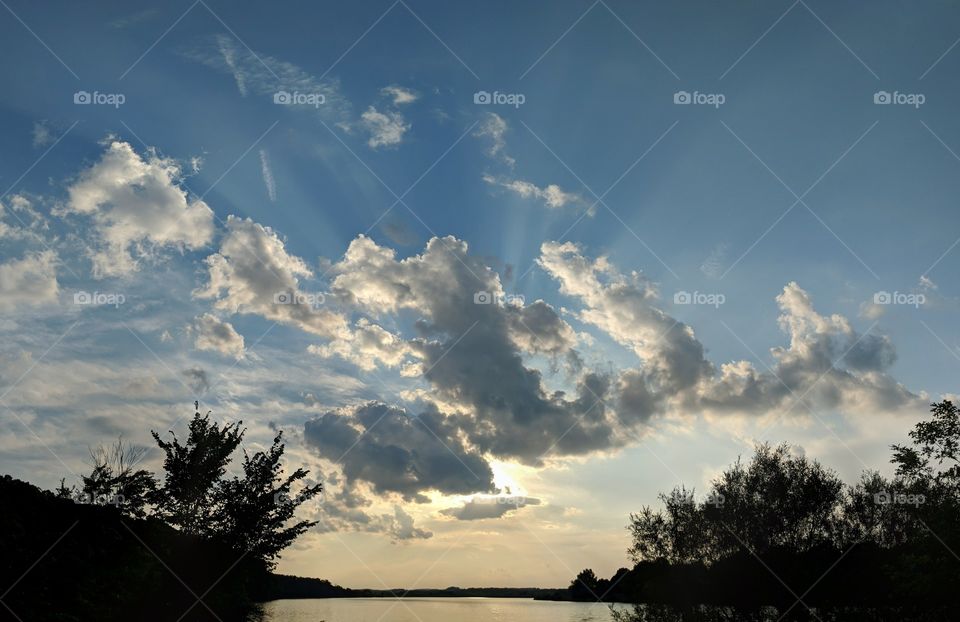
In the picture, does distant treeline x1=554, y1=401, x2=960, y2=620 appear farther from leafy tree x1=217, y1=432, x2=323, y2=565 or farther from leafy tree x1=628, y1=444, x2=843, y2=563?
leafy tree x1=217, y1=432, x2=323, y2=565

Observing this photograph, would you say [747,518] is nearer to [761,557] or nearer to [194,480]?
[761,557]

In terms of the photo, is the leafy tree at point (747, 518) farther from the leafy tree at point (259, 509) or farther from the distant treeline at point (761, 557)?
the leafy tree at point (259, 509)

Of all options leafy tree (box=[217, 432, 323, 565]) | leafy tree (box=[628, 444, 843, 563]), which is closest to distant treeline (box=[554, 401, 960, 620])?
leafy tree (box=[628, 444, 843, 563])

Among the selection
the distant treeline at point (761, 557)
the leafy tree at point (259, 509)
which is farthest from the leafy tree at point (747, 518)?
the leafy tree at point (259, 509)

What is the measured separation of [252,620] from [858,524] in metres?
65.6

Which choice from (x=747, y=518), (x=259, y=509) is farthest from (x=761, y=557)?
(x=259, y=509)

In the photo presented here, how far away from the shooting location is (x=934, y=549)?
37.7m

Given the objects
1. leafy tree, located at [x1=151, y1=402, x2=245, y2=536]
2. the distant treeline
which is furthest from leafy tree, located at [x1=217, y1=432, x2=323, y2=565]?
the distant treeline

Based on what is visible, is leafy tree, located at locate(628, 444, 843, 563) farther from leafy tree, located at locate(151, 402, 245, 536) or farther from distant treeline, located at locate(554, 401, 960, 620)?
leafy tree, located at locate(151, 402, 245, 536)

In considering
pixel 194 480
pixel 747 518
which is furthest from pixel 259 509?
pixel 747 518

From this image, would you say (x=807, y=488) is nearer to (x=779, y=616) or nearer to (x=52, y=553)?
(x=779, y=616)

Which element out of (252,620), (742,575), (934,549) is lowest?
(252,620)

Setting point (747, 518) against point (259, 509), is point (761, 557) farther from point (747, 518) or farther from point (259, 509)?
point (259, 509)

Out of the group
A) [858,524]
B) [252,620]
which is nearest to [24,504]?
[252,620]
